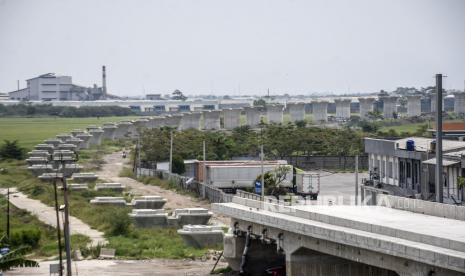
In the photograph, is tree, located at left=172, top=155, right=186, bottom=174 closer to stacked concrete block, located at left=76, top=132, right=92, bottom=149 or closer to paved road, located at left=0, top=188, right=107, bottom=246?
paved road, located at left=0, top=188, right=107, bottom=246

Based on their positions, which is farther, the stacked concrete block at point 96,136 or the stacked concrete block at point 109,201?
the stacked concrete block at point 96,136

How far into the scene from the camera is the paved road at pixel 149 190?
6575cm

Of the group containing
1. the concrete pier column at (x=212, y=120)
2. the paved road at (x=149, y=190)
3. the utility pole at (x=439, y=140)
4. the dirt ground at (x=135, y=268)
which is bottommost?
the dirt ground at (x=135, y=268)

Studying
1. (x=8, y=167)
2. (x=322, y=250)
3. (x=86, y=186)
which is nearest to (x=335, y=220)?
(x=322, y=250)

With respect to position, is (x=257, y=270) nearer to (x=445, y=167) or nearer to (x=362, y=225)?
(x=445, y=167)

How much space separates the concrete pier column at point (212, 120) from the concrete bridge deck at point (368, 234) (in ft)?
354

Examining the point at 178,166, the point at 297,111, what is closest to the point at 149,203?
Answer: the point at 178,166

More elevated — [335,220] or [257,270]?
[335,220]

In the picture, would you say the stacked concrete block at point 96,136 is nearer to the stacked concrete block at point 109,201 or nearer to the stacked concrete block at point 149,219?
the stacked concrete block at point 109,201

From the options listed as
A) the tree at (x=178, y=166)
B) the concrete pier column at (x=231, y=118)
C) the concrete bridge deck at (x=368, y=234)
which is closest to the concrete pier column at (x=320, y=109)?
the concrete pier column at (x=231, y=118)

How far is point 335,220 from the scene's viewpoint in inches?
1396

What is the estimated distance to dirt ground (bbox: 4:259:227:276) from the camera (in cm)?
4394

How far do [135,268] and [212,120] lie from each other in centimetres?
10886

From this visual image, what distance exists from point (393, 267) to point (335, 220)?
466 centimetres
